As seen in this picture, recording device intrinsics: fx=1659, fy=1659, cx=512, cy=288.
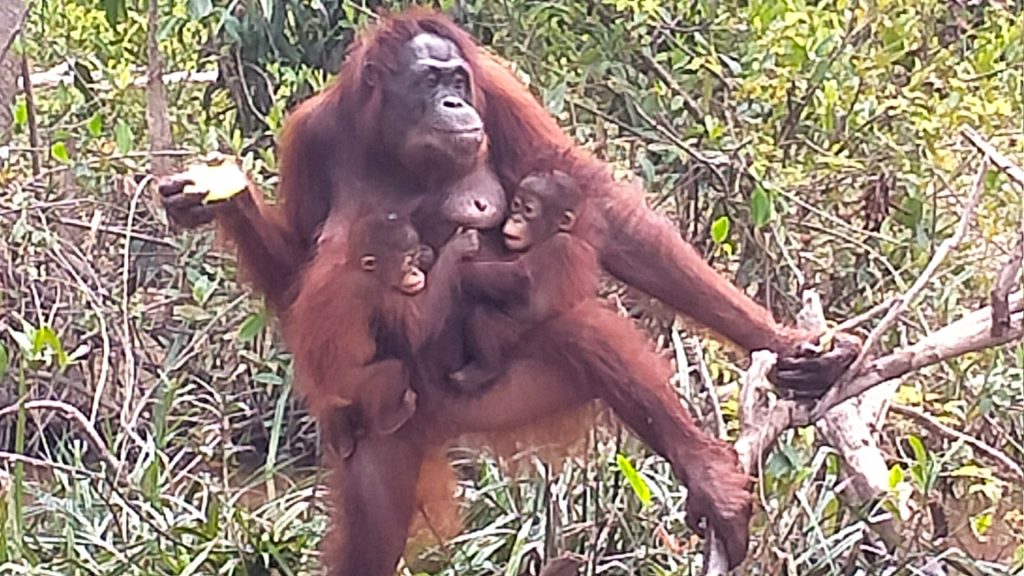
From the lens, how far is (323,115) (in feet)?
9.95

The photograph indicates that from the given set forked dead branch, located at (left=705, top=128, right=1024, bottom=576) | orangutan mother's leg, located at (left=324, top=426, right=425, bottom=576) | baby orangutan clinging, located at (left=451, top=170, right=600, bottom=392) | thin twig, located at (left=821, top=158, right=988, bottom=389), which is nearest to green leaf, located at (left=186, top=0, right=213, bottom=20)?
baby orangutan clinging, located at (left=451, top=170, right=600, bottom=392)

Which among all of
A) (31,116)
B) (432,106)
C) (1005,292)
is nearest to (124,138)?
(31,116)

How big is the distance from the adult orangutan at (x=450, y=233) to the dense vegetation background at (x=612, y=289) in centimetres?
26

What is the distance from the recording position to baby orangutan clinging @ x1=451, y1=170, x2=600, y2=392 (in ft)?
9.11

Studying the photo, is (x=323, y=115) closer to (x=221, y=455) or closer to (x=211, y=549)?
(x=211, y=549)

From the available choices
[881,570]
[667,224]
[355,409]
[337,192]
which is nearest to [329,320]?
[355,409]

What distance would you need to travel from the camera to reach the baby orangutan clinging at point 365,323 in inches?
106

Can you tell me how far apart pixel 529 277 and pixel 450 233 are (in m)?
0.24

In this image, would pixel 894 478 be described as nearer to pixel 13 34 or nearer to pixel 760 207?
pixel 760 207

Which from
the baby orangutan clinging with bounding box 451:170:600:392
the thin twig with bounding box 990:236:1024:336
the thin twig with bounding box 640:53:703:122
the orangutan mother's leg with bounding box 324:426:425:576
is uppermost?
the thin twig with bounding box 990:236:1024:336

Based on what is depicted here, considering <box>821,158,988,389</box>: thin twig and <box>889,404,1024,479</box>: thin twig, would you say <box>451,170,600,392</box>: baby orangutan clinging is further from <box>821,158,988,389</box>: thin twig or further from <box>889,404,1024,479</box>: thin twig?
<box>889,404,1024,479</box>: thin twig

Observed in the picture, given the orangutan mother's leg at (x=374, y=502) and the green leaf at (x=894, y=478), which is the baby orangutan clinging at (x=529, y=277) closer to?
the orangutan mother's leg at (x=374, y=502)

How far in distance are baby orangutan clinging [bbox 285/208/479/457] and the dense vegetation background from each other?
404mm

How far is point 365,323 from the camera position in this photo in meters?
2.74
